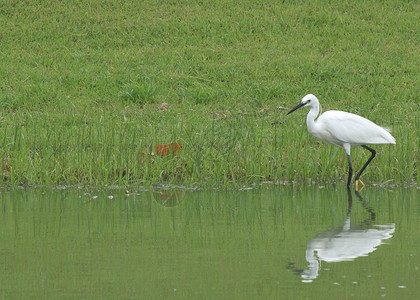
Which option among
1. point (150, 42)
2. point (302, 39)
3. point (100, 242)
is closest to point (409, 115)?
point (302, 39)

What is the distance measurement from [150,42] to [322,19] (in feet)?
11.9

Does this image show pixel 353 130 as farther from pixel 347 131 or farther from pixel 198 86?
pixel 198 86

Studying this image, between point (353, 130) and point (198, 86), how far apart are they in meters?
5.11

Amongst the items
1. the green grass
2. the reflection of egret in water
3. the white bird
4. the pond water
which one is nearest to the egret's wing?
the white bird

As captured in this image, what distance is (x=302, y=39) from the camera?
56.1ft

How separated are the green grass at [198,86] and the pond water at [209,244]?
709 mm

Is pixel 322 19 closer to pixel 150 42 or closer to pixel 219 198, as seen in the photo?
pixel 150 42

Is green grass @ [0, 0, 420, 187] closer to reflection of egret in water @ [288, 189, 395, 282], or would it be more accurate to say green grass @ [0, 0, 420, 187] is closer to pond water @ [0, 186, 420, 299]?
pond water @ [0, 186, 420, 299]

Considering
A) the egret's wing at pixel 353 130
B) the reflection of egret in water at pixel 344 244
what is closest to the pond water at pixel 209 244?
the reflection of egret in water at pixel 344 244

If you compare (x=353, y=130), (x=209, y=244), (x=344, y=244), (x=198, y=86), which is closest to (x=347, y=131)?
(x=353, y=130)

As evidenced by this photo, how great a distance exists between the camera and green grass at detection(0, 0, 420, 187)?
9391 millimetres

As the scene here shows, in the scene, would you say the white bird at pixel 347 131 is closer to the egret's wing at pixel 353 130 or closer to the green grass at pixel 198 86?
the egret's wing at pixel 353 130

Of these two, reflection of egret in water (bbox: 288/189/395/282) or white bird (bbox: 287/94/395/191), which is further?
white bird (bbox: 287/94/395/191)

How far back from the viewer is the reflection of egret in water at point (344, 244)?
5.42 m
